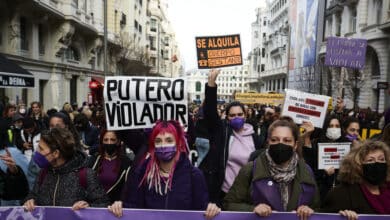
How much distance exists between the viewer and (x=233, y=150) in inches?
167

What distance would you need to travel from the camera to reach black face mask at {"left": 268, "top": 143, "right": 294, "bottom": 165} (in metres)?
2.75

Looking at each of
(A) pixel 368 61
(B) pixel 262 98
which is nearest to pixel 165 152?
(B) pixel 262 98

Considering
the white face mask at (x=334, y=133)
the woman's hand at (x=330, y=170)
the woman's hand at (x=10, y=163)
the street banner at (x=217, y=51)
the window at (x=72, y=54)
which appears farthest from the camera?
the window at (x=72, y=54)

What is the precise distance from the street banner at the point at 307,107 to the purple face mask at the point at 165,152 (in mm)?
2865

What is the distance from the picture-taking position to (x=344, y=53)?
982cm

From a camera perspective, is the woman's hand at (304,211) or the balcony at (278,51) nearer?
the woman's hand at (304,211)

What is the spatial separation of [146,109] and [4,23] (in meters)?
14.5

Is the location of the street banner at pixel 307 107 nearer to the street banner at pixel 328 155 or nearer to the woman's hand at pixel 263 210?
the street banner at pixel 328 155

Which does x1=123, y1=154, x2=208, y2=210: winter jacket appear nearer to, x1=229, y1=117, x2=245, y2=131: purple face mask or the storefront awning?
x1=229, y1=117, x2=245, y2=131: purple face mask

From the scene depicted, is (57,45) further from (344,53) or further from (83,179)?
(83,179)

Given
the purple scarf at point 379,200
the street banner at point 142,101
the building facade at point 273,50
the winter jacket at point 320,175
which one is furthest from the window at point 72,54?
the building facade at point 273,50

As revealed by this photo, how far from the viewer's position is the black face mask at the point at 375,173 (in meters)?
2.71

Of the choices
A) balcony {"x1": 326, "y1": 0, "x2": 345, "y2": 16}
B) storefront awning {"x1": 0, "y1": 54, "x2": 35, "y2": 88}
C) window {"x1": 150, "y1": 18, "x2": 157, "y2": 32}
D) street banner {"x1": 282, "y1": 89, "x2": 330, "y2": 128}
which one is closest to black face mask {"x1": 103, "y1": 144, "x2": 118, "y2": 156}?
street banner {"x1": 282, "y1": 89, "x2": 330, "y2": 128}

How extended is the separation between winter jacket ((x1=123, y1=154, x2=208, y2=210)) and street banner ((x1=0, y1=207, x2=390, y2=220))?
58mm
